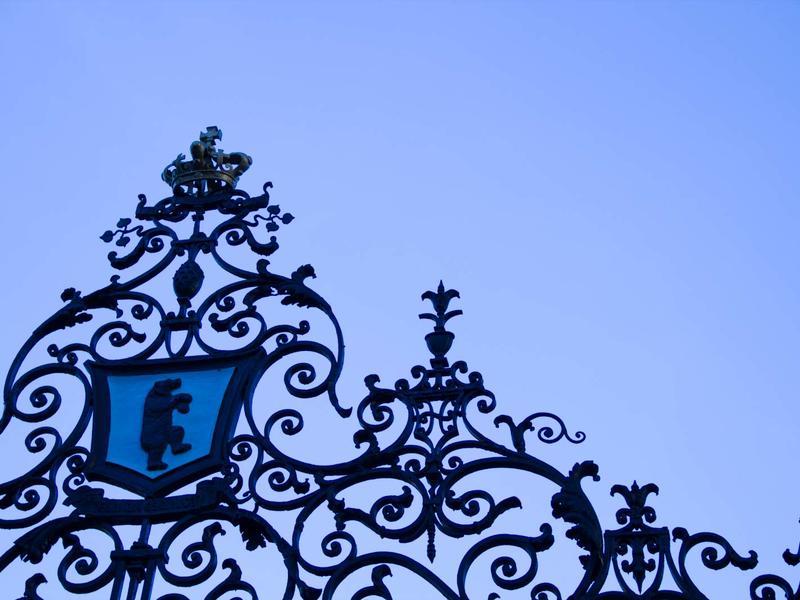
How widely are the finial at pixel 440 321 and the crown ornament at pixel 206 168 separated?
1.52 metres

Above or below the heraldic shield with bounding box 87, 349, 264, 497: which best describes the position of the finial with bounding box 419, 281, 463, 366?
above

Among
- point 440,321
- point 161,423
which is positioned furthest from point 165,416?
point 440,321

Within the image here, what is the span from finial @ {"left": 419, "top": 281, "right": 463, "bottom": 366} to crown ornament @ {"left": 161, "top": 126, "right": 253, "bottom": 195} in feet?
4.97

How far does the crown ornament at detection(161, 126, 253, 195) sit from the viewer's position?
343 inches

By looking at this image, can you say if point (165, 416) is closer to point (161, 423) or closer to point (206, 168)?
point (161, 423)

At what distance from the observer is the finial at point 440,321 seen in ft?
25.4

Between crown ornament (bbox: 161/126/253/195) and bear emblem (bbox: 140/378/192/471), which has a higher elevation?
crown ornament (bbox: 161/126/253/195)

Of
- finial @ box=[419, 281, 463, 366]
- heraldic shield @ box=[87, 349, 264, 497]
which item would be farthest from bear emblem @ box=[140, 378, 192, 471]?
finial @ box=[419, 281, 463, 366]

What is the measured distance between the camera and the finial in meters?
7.75

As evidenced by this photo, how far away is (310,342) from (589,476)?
157 cm

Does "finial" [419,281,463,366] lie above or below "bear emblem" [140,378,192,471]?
above

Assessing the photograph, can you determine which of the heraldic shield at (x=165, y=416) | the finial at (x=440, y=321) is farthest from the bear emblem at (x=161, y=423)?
the finial at (x=440, y=321)

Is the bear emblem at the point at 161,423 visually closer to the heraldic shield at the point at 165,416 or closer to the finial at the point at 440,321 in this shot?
the heraldic shield at the point at 165,416

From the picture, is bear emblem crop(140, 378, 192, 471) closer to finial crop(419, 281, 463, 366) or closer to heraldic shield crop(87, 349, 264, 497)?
heraldic shield crop(87, 349, 264, 497)
